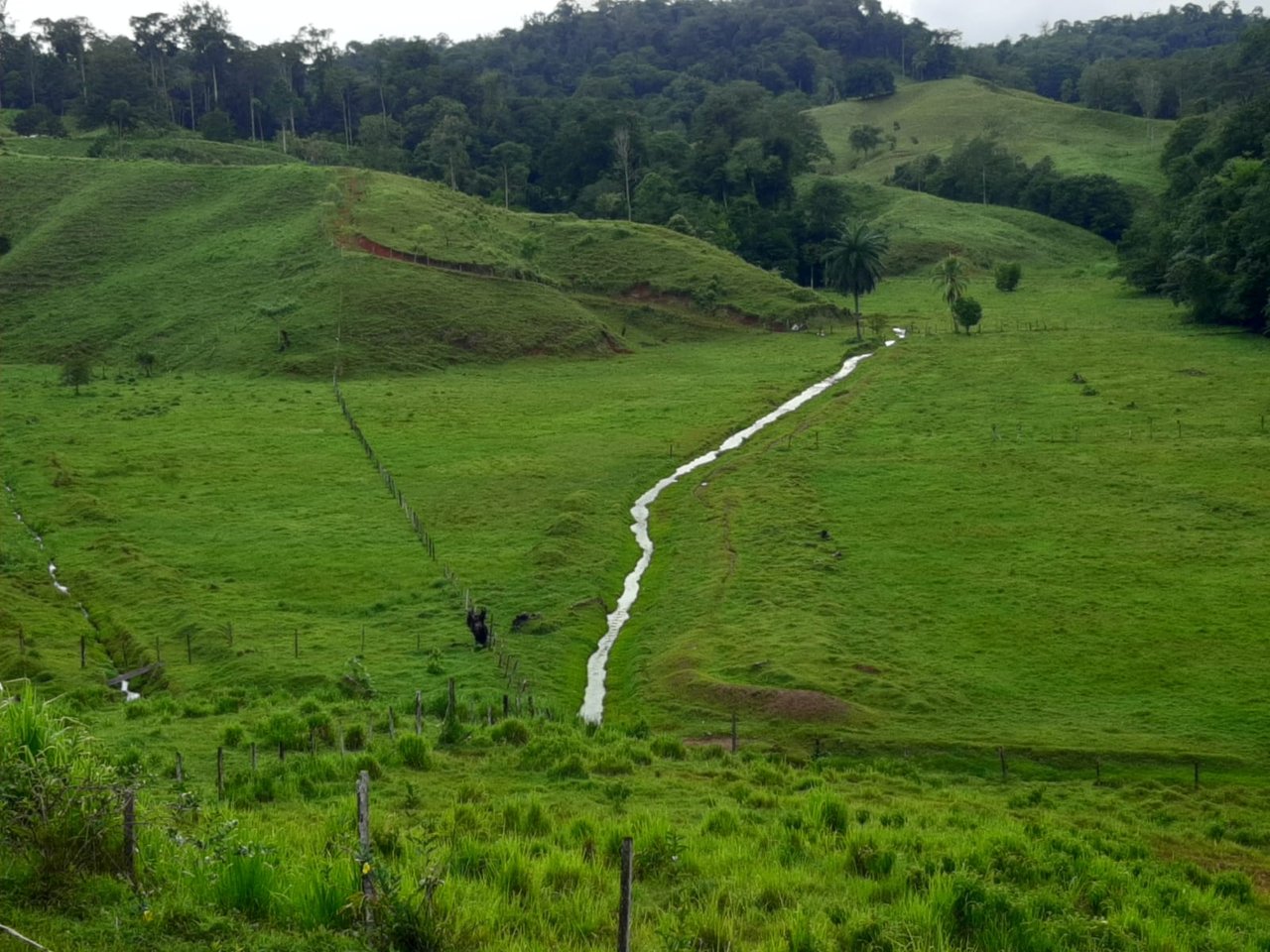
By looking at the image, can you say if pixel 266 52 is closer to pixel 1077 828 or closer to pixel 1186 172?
pixel 1186 172

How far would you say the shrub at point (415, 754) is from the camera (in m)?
22.5

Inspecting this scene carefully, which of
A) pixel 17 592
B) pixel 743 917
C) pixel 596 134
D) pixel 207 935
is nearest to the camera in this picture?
pixel 207 935

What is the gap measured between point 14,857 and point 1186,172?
13482cm

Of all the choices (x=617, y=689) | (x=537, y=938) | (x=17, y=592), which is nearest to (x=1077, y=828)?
(x=537, y=938)

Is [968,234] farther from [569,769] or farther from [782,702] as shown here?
[569,769]

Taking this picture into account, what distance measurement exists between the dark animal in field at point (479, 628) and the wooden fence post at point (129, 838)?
2669 cm

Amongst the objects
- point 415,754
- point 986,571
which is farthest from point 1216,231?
point 415,754

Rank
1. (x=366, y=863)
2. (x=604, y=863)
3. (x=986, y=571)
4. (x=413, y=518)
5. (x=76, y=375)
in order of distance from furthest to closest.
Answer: (x=76, y=375) < (x=413, y=518) < (x=986, y=571) < (x=604, y=863) < (x=366, y=863)

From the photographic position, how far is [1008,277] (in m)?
121

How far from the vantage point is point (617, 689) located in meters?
37.3

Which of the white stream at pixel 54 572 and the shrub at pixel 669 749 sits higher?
the shrub at pixel 669 749

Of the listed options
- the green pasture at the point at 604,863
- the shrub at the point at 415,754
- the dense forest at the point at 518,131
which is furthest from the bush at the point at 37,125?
the shrub at the point at 415,754

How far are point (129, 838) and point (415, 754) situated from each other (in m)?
11.0

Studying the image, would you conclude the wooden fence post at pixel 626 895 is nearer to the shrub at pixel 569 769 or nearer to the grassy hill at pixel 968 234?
the shrub at pixel 569 769
